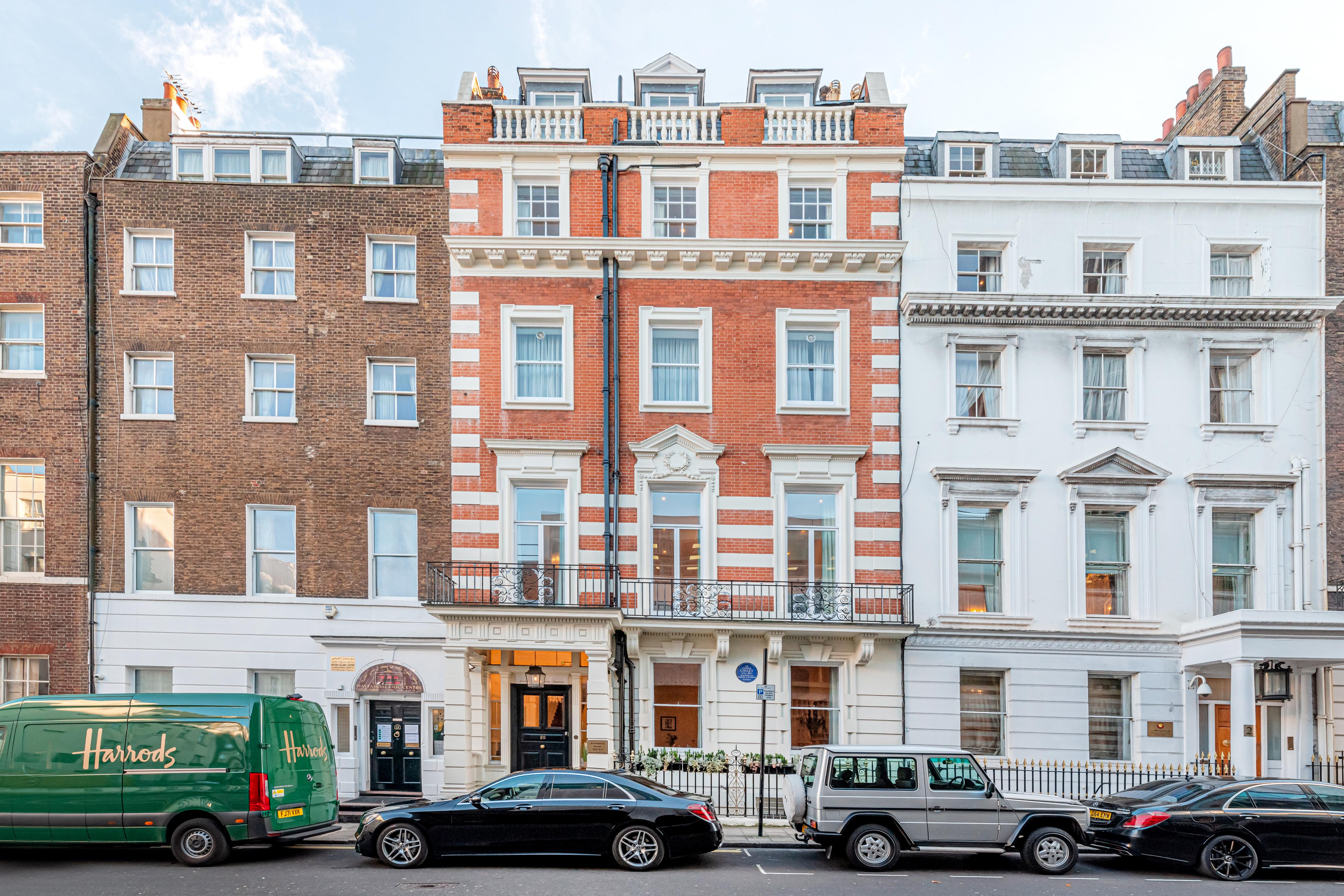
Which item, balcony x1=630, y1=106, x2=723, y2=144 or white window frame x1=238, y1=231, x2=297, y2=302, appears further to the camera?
balcony x1=630, y1=106, x2=723, y2=144

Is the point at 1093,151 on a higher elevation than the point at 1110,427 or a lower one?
higher

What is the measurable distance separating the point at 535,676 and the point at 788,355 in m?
8.51

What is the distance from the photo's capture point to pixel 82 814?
42.3 ft

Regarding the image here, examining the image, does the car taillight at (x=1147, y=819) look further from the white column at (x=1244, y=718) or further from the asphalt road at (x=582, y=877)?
the white column at (x=1244, y=718)

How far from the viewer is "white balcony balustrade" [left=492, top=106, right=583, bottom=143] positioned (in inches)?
792

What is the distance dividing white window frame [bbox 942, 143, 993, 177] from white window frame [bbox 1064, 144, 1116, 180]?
166cm

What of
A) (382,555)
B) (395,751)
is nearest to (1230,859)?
(395,751)

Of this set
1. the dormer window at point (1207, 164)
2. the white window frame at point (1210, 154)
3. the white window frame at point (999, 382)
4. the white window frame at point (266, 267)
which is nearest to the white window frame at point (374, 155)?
the white window frame at point (266, 267)

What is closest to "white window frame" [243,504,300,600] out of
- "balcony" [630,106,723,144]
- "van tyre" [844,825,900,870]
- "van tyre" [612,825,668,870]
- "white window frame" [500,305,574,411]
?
"white window frame" [500,305,574,411]

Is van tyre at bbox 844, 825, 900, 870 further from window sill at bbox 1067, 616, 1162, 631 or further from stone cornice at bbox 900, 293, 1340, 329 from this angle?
stone cornice at bbox 900, 293, 1340, 329

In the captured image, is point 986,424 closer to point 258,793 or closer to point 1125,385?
point 1125,385

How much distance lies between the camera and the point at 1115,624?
62.4 ft

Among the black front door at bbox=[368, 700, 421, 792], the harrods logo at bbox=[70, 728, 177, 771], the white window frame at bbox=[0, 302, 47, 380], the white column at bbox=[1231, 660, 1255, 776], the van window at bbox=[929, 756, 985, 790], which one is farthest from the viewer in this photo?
the white window frame at bbox=[0, 302, 47, 380]

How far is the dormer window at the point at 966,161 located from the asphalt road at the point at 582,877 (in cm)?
1390
